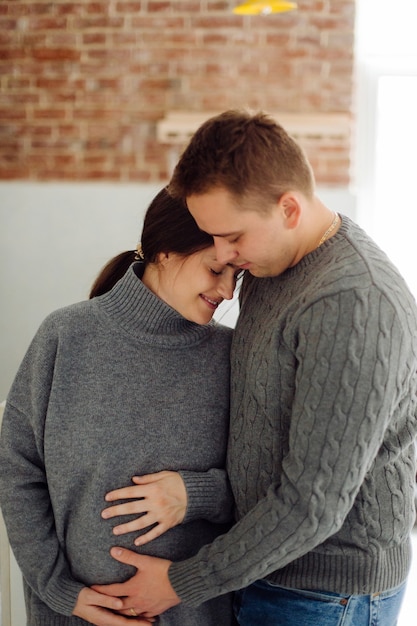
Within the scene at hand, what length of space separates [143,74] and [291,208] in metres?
3.13

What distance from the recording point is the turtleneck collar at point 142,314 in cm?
145

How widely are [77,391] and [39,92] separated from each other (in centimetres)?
322

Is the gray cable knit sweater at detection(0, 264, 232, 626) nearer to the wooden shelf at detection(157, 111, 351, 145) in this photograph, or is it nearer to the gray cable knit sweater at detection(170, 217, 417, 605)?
the gray cable knit sweater at detection(170, 217, 417, 605)

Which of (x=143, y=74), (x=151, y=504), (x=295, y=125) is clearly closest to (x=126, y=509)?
(x=151, y=504)

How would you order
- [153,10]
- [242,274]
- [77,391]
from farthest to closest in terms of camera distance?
[153,10] < [242,274] < [77,391]

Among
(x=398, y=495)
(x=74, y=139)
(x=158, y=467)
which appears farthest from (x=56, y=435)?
(x=74, y=139)

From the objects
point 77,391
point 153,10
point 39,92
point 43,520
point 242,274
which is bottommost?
point 43,520

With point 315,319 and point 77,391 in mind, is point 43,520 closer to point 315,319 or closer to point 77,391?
point 77,391

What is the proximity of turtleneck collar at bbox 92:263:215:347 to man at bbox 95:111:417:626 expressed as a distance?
0.45 feet

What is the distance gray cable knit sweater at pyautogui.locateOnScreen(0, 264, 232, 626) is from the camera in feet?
4.56

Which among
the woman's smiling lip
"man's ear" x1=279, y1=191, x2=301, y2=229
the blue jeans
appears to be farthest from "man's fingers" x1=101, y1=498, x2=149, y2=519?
"man's ear" x1=279, y1=191, x2=301, y2=229

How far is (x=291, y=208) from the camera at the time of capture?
126cm

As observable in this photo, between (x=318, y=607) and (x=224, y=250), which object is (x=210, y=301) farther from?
(x=318, y=607)

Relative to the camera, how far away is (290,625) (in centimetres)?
137
